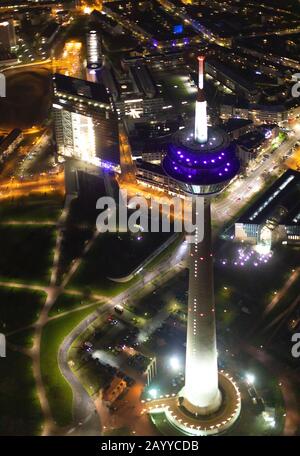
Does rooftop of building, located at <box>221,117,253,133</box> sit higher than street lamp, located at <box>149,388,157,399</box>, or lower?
higher

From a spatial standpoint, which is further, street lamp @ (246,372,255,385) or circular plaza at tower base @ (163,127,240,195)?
street lamp @ (246,372,255,385)

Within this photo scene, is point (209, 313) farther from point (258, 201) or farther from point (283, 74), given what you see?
point (283, 74)

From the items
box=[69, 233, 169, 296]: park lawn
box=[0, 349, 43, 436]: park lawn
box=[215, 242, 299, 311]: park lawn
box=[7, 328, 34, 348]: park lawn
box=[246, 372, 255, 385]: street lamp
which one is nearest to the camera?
box=[0, 349, 43, 436]: park lawn

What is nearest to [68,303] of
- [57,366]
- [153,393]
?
[57,366]

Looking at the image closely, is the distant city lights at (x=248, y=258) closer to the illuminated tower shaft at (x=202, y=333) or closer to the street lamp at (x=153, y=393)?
the street lamp at (x=153, y=393)

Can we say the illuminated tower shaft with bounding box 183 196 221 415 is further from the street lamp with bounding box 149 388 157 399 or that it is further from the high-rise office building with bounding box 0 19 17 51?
the high-rise office building with bounding box 0 19 17 51

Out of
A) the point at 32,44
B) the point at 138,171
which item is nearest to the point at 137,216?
the point at 138,171

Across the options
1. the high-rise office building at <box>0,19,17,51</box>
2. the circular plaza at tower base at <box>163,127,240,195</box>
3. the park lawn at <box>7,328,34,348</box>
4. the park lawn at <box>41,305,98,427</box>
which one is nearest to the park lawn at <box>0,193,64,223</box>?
the park lawn at <box>41,305,98,427</box>

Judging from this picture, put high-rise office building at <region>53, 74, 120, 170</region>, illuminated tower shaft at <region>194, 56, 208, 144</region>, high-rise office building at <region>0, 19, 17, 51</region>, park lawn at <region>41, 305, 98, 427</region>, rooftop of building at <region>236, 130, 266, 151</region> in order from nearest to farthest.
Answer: illuminated tower shaft at <region>194, 56, 208, 144</region> < park lawn at <region>41, 305, 98, 427</region> < high-rise office building at <region>53, 74, 120, 170</region> < rooftop of building at <region>236, 130, 266, 151</region> < high-rise office building at <region>0, 19, 17, 51</region>
